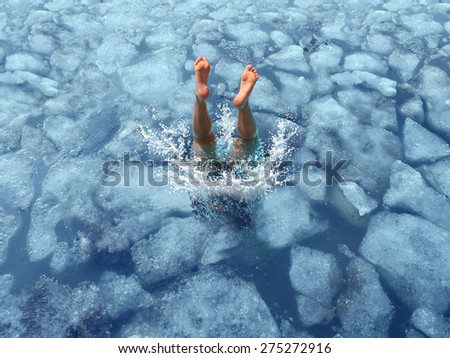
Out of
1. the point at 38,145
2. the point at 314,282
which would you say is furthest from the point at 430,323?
the point at 38,145

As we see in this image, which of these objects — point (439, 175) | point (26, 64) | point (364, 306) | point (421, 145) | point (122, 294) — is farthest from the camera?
point (26, 64)

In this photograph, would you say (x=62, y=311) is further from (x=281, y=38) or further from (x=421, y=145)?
(x=281, y=38)

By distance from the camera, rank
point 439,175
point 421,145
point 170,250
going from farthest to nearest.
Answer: point 421,145
point 439,175
point 170,250

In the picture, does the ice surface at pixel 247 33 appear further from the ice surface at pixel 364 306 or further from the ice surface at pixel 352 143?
the ice surface at pixel 364 306

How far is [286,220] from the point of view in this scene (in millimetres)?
2395

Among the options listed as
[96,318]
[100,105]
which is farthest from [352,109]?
[96,318]

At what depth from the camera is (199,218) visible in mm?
2428

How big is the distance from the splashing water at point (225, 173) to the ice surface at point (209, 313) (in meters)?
0.44

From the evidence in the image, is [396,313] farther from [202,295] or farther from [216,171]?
[216,171]

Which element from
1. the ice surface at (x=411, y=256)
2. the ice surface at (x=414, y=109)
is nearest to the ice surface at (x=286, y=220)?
the ice surface at (x=411, y=256)

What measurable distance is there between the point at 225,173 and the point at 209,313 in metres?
0.88

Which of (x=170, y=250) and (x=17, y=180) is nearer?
(x=170, y=250)

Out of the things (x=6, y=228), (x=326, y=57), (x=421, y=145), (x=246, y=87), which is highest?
(x=246, y=87)

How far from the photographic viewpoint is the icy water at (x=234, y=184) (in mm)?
2094
